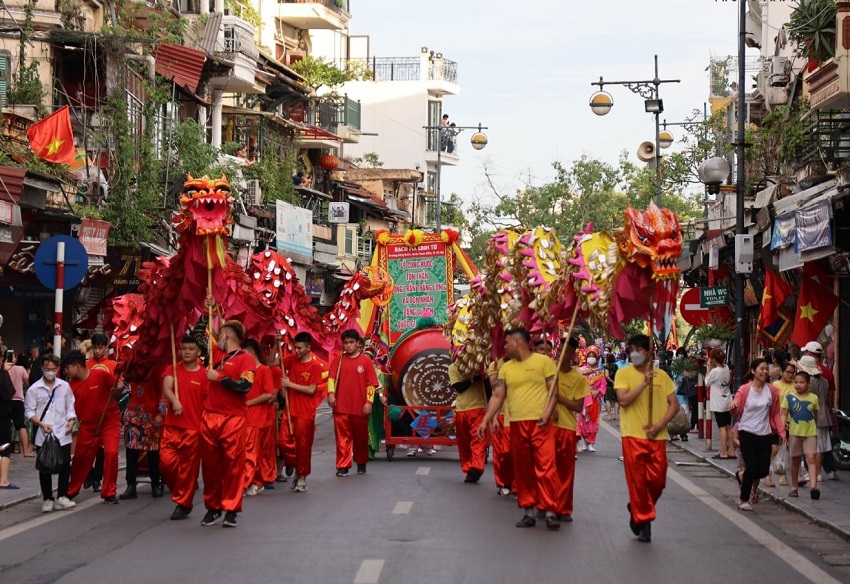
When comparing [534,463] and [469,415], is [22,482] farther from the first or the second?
[534,463]

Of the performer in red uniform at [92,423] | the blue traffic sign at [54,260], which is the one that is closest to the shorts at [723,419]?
the blue traffic sign at [54,260]

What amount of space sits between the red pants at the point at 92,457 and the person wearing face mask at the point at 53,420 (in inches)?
10.5

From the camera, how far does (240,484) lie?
44.1 feet

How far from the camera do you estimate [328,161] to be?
189 ft

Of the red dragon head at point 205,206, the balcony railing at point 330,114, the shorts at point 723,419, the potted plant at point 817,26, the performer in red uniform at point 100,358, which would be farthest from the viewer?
the balcony railing at point 330,114

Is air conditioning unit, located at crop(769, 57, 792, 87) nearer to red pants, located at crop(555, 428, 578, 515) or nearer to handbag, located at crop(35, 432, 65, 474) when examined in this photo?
red pants, located at crop(555, 428, 578, 515)

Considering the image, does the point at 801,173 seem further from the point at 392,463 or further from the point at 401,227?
the point at 401,227

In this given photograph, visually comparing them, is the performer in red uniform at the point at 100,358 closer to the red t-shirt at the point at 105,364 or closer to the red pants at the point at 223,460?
the red t-shirt at the point at 105,364

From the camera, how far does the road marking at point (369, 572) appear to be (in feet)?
34.1

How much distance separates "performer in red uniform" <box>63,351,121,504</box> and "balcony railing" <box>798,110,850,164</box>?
1256 cm

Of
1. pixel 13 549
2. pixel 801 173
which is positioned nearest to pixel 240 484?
pixel 13 549

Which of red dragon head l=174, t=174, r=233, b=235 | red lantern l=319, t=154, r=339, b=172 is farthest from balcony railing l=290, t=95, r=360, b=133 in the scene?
red dragon head l=174, t=174, r=233, b=235

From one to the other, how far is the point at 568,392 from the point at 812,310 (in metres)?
12.9

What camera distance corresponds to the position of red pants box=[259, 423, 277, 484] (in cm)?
1705
